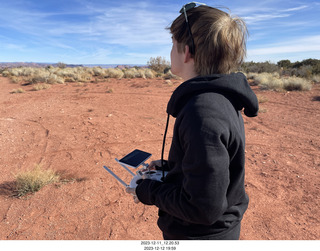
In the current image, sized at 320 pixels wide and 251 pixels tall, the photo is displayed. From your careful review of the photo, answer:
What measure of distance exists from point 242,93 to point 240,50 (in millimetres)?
215

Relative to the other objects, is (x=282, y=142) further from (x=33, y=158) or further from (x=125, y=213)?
(x=33, y=158)

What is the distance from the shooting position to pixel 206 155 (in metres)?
0.74

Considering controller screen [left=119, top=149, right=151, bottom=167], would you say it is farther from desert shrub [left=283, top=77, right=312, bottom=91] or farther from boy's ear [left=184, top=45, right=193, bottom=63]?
desert shrub [left=283, top=77, right=312, bottom=91]

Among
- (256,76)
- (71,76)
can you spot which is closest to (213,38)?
(256,76)

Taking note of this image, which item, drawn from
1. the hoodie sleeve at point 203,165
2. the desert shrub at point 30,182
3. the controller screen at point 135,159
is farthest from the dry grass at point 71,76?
the hoodie sleeve at point 203,165

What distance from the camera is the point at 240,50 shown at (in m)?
0.97

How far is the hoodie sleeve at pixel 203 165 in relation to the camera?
74cm

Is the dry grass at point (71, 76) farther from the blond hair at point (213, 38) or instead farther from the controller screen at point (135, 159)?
the blond hair at point (213, 38)

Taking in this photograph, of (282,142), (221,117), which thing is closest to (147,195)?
(221,117)

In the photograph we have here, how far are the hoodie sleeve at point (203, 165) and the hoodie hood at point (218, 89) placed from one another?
0.11m

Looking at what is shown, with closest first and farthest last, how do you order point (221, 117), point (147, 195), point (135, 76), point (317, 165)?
point (221, 117)
point (147, 195)
point (317, 165)
point (135, 76)

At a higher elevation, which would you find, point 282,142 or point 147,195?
point 147,195

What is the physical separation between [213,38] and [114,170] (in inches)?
136

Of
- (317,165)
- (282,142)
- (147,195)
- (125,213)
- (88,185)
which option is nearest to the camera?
(147,195)
